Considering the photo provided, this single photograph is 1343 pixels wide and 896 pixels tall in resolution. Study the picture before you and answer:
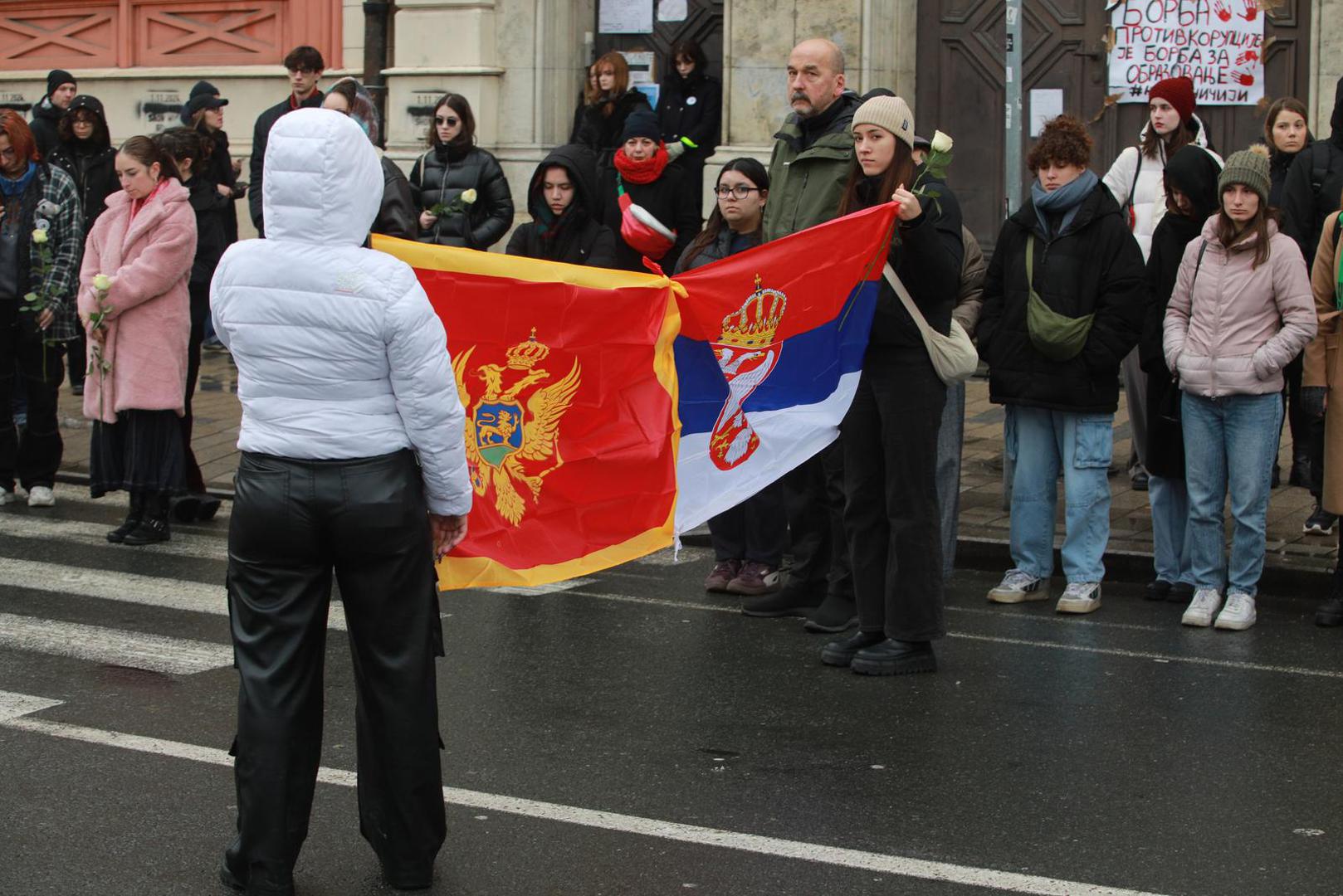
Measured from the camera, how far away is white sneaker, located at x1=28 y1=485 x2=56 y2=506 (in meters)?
11.1

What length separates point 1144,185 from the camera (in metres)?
10.4

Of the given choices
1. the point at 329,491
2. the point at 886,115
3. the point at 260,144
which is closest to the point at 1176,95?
the point at 886,115

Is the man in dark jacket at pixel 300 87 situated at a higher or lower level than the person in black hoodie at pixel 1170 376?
higher

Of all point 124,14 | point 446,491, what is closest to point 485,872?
point 446,491

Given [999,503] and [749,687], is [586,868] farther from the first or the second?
[999,503]

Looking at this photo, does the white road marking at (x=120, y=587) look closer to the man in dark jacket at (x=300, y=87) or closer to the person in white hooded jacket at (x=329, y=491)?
the person in white hooded jacket at (x=329, y=491)

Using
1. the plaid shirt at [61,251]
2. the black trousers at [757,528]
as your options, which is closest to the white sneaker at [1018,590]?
the black trousers at [757,528]

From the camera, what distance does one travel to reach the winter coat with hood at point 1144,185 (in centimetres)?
1036

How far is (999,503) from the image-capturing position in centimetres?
1051

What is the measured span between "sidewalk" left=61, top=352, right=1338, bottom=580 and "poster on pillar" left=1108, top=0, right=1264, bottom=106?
2612 mm

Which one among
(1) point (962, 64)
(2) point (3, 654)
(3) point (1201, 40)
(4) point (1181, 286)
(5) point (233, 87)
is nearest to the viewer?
(2) point (3, 654)

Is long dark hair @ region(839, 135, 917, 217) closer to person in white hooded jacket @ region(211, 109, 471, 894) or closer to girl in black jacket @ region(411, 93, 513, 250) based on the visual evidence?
person in white hooded jacket @ region(211, 109, 471, 894)

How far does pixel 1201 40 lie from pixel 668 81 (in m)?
4.16

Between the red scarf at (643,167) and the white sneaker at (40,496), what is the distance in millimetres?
3777
